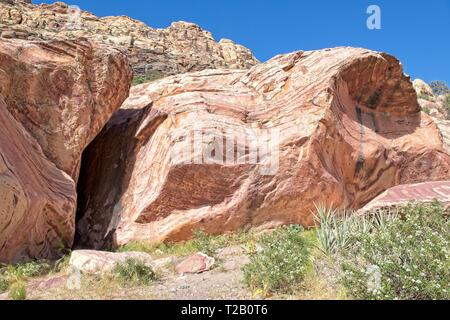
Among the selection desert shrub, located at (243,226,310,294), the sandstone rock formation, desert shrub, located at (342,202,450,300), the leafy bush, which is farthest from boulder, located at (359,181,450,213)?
the sandstone rock formation

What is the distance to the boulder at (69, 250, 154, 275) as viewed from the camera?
7583 millimetres

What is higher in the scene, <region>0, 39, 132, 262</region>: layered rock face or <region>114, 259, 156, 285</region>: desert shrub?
<region>0, 39, 132, 262</region>: layered rock face

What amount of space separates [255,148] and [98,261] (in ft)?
17.7

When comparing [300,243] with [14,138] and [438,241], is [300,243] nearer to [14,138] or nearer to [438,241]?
[438,241]

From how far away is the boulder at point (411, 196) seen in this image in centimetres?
1029

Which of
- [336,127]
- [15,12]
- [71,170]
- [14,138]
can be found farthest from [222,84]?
[15,12]

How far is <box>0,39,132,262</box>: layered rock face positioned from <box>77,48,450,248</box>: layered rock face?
144 centimetres

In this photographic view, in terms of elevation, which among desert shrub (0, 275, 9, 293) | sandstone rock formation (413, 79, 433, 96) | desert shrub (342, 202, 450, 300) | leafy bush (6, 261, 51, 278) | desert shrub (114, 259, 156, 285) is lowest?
desert shrub (0, 275, 9, 293)

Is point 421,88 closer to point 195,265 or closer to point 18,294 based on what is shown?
point 195,265

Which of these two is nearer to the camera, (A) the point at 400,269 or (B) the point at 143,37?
(A) the point at 400,269

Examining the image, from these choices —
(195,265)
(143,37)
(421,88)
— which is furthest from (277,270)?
(143,37)

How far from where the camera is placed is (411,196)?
1075cm

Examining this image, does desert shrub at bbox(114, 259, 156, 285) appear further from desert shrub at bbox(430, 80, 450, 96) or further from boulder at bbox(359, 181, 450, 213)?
desert shrub at bbox(430, 80, 450, 96)
